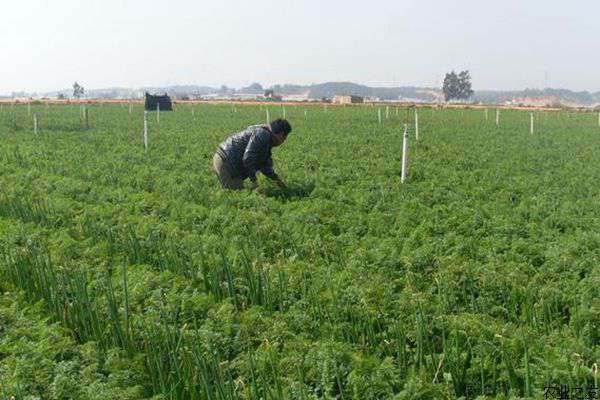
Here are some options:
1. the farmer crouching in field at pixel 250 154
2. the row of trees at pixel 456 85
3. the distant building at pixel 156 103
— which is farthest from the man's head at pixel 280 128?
the row of trees at pixel 456 85

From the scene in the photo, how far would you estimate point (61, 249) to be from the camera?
6.23 metres

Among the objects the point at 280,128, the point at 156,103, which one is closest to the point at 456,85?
the point at 156,103

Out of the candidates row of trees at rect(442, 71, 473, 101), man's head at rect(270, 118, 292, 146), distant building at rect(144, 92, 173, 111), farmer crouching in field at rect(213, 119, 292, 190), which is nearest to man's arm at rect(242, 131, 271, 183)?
farmer crouching in field at rect(213, 119, 292, 190)

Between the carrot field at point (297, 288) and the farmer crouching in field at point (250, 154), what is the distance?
15.4 inches

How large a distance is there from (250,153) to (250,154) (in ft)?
0.05

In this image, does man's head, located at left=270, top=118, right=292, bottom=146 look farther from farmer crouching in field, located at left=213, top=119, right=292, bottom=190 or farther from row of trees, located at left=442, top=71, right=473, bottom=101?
row of trees, located at left=442, top=71, right=473, bottom=101

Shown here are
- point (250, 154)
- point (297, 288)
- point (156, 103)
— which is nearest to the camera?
point (297, 288)

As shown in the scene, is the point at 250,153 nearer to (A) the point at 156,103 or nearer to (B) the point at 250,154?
(B) the point at 250,154

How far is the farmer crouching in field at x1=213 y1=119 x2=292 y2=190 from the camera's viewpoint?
9.09 meters

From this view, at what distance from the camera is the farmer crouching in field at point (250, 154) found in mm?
9094

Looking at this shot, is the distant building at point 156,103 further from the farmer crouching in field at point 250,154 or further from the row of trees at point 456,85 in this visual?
the row of trees at point 456,85

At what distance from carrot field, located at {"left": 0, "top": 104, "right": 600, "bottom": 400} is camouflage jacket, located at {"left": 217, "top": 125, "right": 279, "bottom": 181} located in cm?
42

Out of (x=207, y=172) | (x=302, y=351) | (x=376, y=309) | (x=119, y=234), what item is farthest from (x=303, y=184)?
(x=302, y=351)

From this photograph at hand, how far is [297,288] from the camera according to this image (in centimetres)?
523
